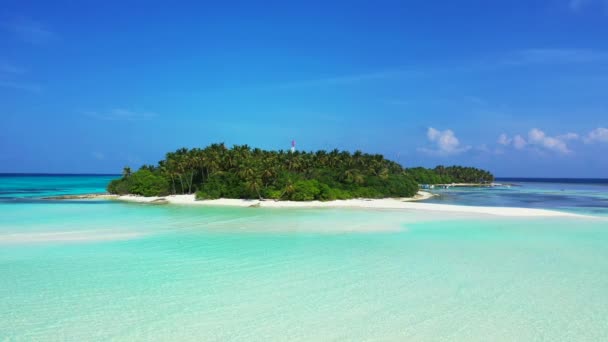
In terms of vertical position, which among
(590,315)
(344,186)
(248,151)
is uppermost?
(248,151)

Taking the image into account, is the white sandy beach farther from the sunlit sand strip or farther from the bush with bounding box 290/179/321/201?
the sunlit sand strip

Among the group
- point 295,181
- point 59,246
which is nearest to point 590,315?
point 59,246

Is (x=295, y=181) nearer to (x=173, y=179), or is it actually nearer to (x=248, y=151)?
(x=248, y=151)

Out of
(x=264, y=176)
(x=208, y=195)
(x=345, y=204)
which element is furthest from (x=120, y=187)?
(x=345, y=204)

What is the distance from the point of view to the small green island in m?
62.9

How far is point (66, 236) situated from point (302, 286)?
799 inches

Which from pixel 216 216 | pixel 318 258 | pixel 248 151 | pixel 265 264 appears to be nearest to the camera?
pixel 265 264

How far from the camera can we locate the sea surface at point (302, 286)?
11.7 m

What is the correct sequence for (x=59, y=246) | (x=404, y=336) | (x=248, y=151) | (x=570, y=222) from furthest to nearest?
(x=248, y=151)
(x=570, y=222)
(x=59, y=246)
(x=404, y=336)

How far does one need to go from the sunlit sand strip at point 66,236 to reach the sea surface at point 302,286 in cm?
12

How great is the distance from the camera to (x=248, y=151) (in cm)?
7450

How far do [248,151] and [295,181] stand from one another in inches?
576

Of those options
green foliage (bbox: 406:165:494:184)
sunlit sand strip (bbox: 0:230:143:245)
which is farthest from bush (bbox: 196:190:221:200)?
green foliage (bbox: 406:165:494:184)

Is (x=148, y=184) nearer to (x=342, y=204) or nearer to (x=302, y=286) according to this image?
(x=342, y=204)
